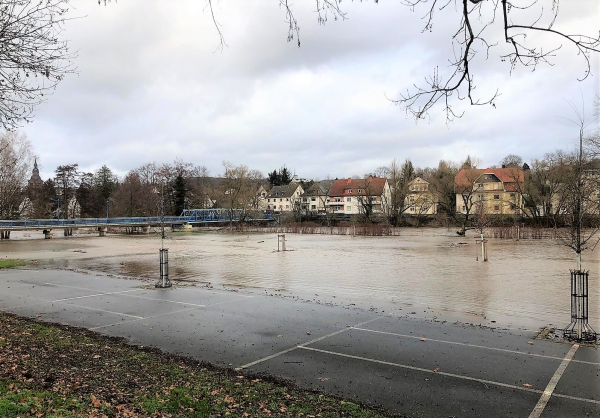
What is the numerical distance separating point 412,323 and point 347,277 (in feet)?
27.6

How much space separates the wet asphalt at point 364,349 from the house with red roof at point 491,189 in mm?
34798

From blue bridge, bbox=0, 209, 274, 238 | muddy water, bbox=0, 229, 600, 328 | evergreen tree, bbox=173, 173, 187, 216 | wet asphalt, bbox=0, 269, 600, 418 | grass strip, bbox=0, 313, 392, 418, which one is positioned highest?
evergreen tree, bbox=173, 173, 187, 216

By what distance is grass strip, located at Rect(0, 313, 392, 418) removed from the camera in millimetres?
4454

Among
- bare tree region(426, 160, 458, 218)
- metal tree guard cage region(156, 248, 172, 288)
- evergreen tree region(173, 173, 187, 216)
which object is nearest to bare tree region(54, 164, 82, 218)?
evergreen tree region(173, 173, 187, 216)

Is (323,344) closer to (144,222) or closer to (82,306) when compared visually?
(82,306)

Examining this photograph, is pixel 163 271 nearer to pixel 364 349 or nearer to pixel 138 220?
A: pixel 364 349

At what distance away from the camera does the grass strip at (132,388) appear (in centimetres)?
445

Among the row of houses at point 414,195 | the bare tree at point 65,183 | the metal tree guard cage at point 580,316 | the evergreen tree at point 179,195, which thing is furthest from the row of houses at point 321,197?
the metal tree guard cage at point 580,316

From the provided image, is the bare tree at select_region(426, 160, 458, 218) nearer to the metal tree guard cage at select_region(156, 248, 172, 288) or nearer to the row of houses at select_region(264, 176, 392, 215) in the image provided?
the row of houses at select_region(264, 176, 392, 215)

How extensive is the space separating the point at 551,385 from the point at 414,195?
7130 centimetres

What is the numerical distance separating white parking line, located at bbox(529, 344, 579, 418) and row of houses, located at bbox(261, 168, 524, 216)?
3610cm

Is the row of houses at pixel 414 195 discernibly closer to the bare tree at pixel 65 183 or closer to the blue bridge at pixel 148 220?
the blue bridge at pixel 148 220

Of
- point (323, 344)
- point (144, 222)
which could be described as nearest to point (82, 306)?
point (323, 344)

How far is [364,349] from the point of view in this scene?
7312mm
